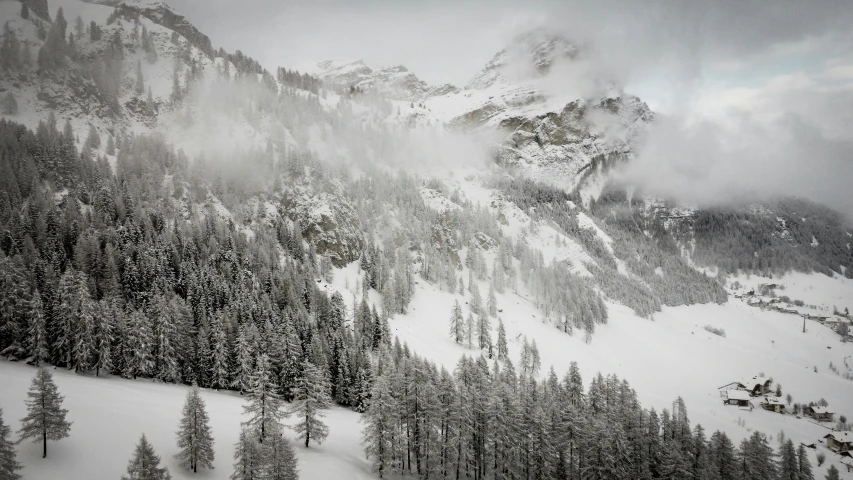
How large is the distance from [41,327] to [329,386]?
131 feet

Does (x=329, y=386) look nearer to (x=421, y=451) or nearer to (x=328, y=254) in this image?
(x=421, y=451)

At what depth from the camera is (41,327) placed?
2151 inches

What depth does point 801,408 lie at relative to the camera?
93625 millimetres

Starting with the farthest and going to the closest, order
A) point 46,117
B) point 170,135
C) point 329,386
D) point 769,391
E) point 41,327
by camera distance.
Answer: point 170,135, point 46,117, point 769,391, point 329,386, point 41,327

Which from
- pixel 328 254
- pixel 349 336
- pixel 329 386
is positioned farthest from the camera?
pixel 328 254

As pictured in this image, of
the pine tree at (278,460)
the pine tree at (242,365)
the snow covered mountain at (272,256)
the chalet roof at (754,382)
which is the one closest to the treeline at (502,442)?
the snow covered mountain at (272,256)

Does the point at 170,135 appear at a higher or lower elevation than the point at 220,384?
higher

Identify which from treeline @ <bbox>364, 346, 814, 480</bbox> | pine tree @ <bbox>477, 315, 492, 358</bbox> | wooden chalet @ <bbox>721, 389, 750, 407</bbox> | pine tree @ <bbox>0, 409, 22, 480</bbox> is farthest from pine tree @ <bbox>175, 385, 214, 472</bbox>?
wooden chalet @ <bbox>721, 389, 750, 407</bbox>

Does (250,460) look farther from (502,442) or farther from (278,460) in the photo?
(502,442)

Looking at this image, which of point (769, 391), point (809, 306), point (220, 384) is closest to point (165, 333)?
point (220, 384)

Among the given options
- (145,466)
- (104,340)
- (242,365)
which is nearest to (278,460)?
(145,466)

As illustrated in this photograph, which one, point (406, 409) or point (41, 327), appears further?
point (41, 327)

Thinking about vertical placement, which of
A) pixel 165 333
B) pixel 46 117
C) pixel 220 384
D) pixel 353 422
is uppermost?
pixel 46 117

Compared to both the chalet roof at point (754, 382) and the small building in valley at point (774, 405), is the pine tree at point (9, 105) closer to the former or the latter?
the small building in valley at point (774, 405)
